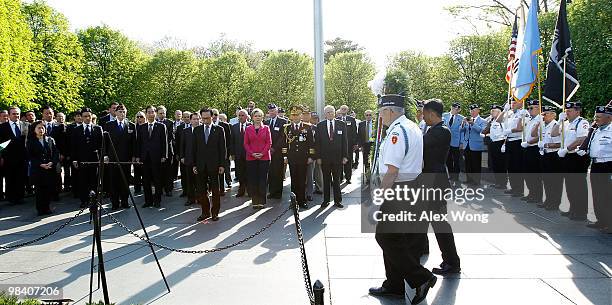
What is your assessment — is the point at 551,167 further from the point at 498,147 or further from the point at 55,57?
the point at 55,57

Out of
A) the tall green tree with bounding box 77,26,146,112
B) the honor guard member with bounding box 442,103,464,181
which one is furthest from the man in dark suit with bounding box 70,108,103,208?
the tall green tree with bounding box 77,26,146,112

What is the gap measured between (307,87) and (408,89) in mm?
30811

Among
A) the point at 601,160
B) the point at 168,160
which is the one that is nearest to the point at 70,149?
the point at 168,160

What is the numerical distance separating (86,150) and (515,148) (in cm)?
1036

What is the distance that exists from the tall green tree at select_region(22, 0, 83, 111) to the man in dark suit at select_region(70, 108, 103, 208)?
62.8 feet

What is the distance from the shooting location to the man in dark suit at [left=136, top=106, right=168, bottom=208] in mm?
10477

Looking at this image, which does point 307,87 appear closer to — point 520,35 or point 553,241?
point 520,35

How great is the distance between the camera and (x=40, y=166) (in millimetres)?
9695

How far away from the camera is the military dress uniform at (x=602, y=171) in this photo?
796cm

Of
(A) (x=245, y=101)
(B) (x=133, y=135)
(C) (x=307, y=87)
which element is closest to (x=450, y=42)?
(C) (x=307, y=87)

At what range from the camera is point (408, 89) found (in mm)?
6359

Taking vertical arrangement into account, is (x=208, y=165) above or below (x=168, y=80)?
below

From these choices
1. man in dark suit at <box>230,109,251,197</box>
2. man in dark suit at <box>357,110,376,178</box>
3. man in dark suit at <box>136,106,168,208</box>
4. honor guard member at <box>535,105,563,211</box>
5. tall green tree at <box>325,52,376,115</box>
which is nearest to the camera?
honor guard member at <box>535,105,563,211</box>

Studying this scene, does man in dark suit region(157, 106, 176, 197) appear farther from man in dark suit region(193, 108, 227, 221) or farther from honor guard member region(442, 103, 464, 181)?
honor guard member region(442, 103, 464, 181)
